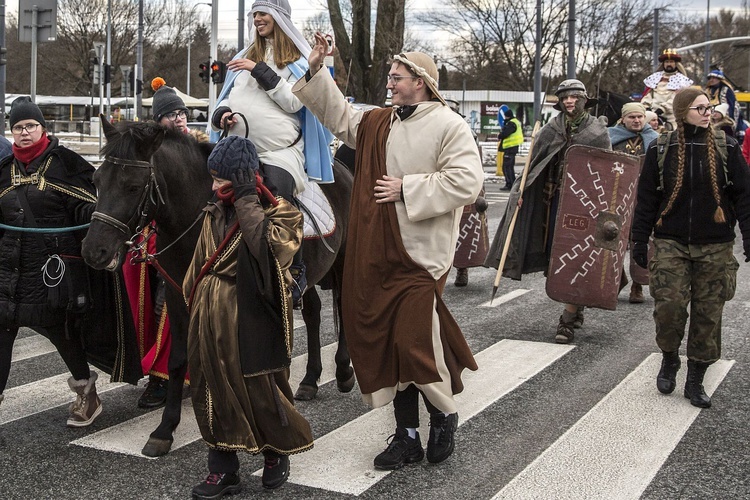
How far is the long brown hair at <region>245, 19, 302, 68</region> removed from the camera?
19.7 ft

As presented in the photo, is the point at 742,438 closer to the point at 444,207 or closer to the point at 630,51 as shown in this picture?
the point at 444,207

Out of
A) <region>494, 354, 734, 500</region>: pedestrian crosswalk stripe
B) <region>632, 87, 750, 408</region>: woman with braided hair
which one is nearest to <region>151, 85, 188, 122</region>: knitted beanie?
<region>632, 87, 750, 408</region>: woman with braided hair

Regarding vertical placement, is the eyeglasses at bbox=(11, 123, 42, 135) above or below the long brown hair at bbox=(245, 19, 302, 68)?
below

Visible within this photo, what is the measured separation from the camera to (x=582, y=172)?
808 centimetres

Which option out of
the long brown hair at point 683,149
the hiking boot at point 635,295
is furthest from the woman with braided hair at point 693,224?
the hiking boot at point 635,295

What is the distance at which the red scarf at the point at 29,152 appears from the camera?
5.71m

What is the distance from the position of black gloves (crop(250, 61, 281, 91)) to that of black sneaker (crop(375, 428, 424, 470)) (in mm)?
2114

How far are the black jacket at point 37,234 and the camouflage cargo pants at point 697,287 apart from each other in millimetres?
3532

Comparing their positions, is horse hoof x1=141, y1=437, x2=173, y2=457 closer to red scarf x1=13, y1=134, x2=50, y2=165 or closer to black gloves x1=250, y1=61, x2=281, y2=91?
red scarf x1=13, y1=134, x2=50, y2=165

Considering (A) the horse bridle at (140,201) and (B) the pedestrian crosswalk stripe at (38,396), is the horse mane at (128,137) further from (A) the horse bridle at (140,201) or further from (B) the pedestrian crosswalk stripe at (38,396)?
(B) the pedestrian crosswalk stripe at (38,396)

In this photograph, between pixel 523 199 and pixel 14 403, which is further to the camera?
pixel 523 199

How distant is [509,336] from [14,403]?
158 inches

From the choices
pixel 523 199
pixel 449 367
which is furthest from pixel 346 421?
pixel 523 199

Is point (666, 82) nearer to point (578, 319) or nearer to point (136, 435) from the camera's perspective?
point (578, 319)
